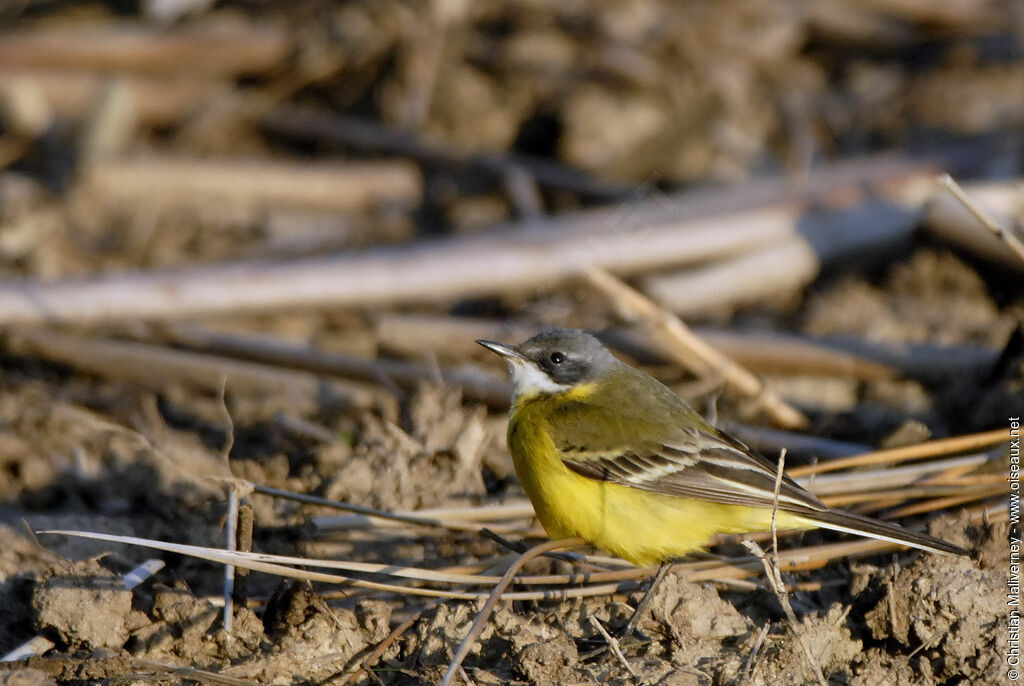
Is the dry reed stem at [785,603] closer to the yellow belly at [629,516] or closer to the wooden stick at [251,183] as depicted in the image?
the yellow belly at [629,516]

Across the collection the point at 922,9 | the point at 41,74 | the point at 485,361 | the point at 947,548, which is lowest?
the point at 485,361

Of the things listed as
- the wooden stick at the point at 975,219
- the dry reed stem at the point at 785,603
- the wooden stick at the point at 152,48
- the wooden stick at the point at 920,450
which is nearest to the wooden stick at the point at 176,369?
the wooden stick at the point at 920,450

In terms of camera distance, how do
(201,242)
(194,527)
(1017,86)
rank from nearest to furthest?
(194,527), (201,242), (1017,86)

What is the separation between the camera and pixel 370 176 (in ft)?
34.7

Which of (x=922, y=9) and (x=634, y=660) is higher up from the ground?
(x=922, y=9)

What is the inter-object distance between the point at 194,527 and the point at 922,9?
382 inches

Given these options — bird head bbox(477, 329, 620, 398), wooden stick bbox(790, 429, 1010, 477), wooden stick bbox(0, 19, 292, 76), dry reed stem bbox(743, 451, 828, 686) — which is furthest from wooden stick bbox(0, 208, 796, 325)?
dry reed stem bbox(743, 451, 828, 686)

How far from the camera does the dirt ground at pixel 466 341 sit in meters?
5.01

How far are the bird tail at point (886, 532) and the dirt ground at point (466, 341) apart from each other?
0.15 meters

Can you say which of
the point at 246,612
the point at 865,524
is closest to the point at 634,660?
the point at 865,524

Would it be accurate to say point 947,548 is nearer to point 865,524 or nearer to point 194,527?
point 865,524

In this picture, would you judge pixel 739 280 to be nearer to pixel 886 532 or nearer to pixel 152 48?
pixel 886 532

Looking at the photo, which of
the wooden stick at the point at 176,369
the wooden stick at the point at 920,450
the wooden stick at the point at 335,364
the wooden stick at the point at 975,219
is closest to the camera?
the wooden stick at the point at 920,450

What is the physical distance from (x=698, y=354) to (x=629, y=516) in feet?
6.37
